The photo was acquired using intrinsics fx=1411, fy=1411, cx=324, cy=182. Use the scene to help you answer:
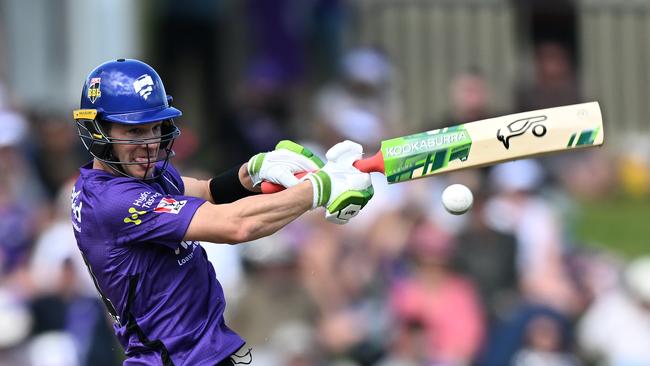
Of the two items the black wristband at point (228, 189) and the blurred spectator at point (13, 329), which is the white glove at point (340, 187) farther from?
the blurred spectator at point (13, 329)

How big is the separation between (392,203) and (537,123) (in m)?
4.68

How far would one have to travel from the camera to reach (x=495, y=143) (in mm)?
6465

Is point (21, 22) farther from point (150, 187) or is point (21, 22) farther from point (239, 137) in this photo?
point (150, 187)

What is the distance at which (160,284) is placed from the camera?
6223 mm

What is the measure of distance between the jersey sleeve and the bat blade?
1.00m

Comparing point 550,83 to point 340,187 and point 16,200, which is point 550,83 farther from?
point 340,187

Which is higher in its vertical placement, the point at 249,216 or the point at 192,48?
the point at 249,216

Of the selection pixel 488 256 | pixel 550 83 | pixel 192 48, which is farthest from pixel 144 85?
pixel 192 48

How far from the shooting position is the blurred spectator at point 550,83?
12963 mm

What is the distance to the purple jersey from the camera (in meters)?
6.08

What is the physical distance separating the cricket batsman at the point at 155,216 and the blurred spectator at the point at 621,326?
13.5 ft

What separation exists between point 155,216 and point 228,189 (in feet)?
2.92

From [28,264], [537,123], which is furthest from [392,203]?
[537,123]

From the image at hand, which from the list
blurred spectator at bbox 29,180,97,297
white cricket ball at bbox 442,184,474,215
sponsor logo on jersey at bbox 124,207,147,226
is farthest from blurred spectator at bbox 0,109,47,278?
Result: white cricket ball at bbox 442,184,474,215
